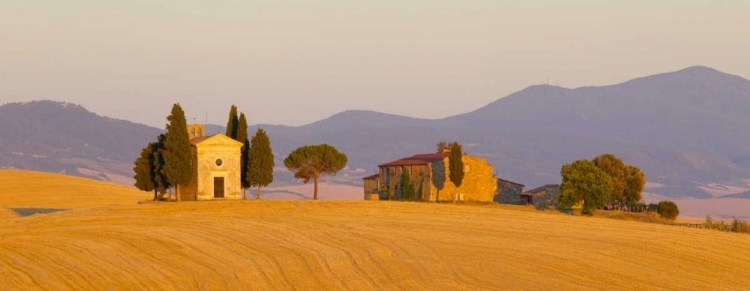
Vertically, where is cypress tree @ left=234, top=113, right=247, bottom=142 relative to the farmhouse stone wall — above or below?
above

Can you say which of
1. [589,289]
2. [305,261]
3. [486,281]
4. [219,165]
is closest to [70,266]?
[305,261]

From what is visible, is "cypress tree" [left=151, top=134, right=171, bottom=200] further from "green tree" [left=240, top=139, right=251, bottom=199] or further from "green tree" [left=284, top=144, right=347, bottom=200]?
"green tree" [left=284, top=144, right=347, bottom=200]

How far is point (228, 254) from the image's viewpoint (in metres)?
47.8

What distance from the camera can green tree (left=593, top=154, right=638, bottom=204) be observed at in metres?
112

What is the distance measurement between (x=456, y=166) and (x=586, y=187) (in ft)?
35.6

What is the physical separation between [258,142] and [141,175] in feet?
28.7

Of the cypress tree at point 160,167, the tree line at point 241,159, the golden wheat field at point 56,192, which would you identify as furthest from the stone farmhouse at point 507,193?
the cypress tree at point 160,167

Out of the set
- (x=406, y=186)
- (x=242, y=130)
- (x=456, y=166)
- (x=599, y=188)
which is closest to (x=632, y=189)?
(x=599, y=188)

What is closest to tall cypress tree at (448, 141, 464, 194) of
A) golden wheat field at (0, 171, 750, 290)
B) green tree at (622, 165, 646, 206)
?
green tree at (622, 165, 646, 206)

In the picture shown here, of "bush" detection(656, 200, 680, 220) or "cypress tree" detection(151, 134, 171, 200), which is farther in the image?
"bush" detection(656, 200, 680, 220)

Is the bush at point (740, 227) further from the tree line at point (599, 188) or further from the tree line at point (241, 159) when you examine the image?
the tree line at point (241, 159)

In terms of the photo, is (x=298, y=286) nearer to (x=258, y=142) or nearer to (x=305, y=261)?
(x=305, y=261)

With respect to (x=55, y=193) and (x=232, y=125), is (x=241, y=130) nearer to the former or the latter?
(x=232, y=125)

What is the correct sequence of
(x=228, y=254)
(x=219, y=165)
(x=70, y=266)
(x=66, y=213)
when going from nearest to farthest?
1. (x=70, y=266)
2. (x=228, y=254)
3. (x=66, y=213)
4. (x=219, y=165)
